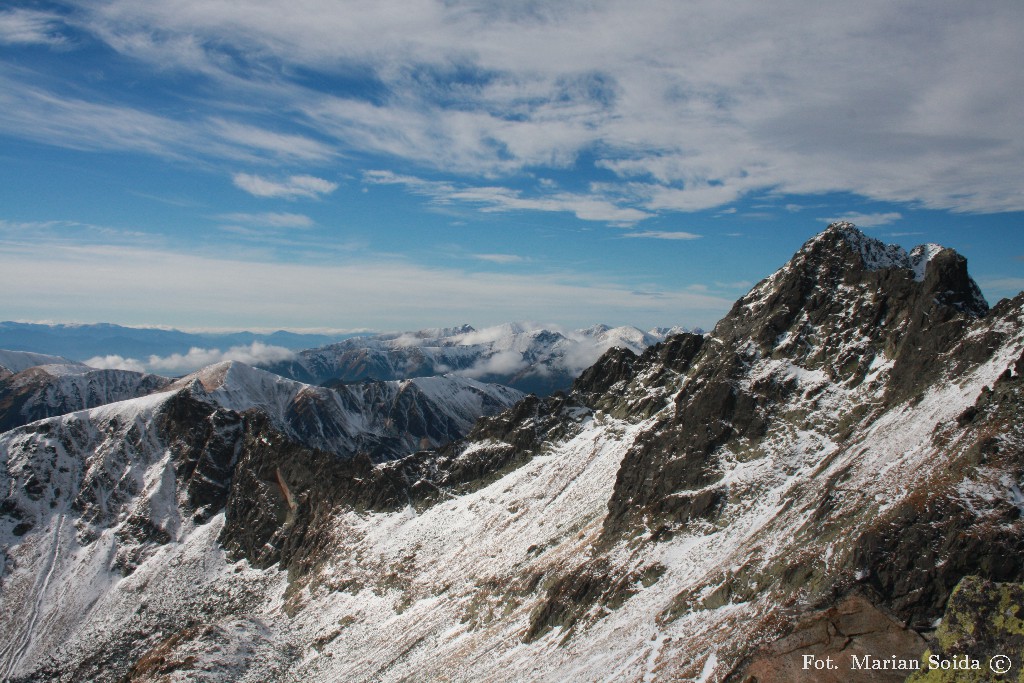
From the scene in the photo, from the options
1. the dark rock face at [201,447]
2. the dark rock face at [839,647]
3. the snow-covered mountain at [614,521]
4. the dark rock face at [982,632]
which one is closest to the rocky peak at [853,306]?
the snow-covered mountain at [614,521]

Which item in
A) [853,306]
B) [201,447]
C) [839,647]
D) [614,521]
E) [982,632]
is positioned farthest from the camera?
[201,447]

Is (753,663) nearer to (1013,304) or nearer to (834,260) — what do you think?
(1013,304)

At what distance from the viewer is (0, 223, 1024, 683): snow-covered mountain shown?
137 ft

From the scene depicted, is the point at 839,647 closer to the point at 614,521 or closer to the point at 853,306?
the point at 614,521

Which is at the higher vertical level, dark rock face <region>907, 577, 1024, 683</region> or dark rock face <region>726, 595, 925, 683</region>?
dark rock face <region>907, 577, 1024, 683</region>

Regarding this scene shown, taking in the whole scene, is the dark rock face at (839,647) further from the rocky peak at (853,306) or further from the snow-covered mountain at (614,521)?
the rocky peak at (853,306)

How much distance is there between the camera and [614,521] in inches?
3103

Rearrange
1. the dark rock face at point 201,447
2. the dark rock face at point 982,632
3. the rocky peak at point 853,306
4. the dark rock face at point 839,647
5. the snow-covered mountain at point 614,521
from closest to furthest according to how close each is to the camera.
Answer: the dark rock face at point 982,632, the dark rock face at point 839,647, the snow-covered mountain at point 614,521, the rocky peak at point 853,306, the dark rock face at point 201,447

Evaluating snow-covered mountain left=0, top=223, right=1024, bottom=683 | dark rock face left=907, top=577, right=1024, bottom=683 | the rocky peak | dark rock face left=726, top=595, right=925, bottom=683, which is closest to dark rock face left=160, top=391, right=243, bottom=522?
snow-covered mountain left=0, top=223, right=1024, bottom=683

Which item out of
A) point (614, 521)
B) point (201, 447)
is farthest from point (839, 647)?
point (201, 447)

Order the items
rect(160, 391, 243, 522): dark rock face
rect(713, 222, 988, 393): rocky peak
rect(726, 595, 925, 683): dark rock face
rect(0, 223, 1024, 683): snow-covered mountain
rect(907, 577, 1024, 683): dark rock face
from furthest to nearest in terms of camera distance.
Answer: rect(160, 391, 243, 522): dark rock face < rect(713, 222, 988, 393): rocky peak < rect(0, 223, 1024, 683): snow-covered mountain < rect(726, 595, 925, 683): dark rock face < rect(907, 577, 1024, 683): dark rock face

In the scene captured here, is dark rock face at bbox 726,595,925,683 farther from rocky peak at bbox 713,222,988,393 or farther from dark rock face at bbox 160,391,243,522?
dark rock face at bbox 160,391,243,522

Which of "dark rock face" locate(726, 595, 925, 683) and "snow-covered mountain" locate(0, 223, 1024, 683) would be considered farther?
"snow-covered mountain" locate(0, 223, 1024, 683)

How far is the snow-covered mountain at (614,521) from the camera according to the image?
41906 millimetres
